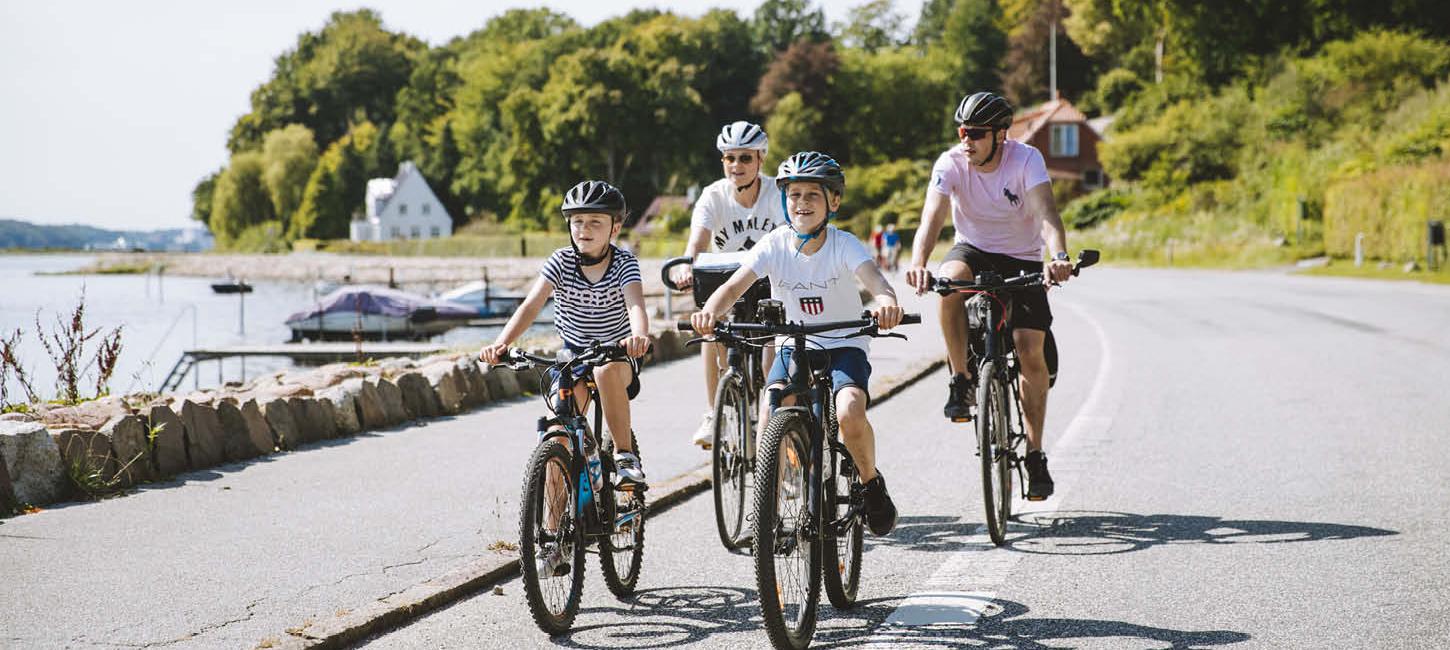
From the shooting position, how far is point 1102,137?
81.9m

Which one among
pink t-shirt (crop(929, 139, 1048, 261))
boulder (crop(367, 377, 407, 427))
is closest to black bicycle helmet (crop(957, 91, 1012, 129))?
pink t-shirt (crop(929, 139, 1048, 261))

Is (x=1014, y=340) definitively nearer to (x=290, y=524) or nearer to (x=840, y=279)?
(x=840, y=279)

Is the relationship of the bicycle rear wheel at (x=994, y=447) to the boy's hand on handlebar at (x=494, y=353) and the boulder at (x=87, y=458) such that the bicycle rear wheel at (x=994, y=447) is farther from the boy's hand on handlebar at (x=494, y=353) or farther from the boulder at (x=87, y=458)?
the boulder at (x=87, y=458)

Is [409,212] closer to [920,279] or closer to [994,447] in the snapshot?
[994,447]

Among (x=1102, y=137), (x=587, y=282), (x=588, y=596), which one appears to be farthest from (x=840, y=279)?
(x=1102, y=137)

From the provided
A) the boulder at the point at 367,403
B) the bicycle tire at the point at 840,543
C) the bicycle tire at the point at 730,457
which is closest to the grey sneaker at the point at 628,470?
the bicycle tire at the point at 730,457

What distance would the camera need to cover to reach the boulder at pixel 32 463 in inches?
287

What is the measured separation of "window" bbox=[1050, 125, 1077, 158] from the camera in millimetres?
81312

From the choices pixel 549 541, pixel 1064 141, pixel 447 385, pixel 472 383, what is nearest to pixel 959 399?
pixel 549 541

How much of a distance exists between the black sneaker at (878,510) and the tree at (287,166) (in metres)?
125

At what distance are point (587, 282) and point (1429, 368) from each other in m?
10.4

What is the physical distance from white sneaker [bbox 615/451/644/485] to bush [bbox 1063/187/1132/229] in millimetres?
59569

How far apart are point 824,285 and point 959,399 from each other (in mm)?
1705

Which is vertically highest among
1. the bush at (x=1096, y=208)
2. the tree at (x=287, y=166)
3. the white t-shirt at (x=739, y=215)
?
the tree at (x=287, y=166)
